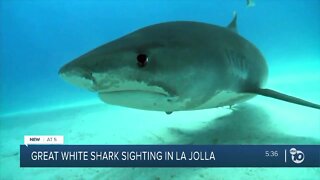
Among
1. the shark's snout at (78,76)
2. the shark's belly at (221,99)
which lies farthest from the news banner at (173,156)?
the shark's snout at (78,76)

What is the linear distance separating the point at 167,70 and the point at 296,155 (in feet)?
4.13

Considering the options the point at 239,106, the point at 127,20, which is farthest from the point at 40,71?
the point at 127,20

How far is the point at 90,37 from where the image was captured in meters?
27.3

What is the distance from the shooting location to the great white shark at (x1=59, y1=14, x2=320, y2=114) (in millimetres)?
1649

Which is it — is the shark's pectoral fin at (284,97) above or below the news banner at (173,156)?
above

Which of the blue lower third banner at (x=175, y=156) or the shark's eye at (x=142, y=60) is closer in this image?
the shark's eye at (x=142, y=60)

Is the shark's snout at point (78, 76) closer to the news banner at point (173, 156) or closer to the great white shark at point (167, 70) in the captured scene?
the great white shark at point (167, 70)

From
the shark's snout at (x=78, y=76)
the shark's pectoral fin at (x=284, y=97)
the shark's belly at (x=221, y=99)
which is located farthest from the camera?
the shark's pectoral fin at (x=284, y=97)

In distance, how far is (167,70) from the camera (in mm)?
1818

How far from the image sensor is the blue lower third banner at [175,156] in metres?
2.34

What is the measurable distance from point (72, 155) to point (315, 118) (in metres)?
2.43

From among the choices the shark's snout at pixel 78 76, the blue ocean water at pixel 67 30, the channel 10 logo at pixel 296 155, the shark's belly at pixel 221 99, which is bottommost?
the channel 10 logo at pixel 296 155

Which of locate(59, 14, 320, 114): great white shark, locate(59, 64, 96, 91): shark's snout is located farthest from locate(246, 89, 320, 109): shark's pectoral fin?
locate(59, 64, 96, 91): shark's snout


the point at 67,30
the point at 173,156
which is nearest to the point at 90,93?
the point at 173,156
